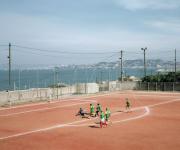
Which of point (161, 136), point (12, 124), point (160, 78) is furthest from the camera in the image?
point (160, 78)

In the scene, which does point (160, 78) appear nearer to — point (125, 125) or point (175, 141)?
point (125, 125)

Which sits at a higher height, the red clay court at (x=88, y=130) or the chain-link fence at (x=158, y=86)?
the chain-link fence at (x=158, y=86)

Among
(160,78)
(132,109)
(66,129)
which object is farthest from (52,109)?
(160,78)

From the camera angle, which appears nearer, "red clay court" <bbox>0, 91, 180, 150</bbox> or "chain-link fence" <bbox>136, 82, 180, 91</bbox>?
"red clay court" <bbox>0, 91, 180, 150</bbox>

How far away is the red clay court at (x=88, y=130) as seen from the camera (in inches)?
871

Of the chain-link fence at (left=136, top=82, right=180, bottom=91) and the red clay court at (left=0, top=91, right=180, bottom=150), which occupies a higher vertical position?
the chain-link fence at (left=136, top=82, right=180, bottom=91)

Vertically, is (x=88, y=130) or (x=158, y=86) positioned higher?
(x=158, y=86)

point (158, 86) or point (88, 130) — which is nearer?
point (88, 130)

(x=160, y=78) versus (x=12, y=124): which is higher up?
(x=160, y=78)

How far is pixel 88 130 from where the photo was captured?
27.1m

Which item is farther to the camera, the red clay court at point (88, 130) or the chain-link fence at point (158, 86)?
the chain-link fence at point (158, 86)

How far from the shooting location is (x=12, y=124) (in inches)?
1216

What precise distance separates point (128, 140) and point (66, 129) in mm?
6510

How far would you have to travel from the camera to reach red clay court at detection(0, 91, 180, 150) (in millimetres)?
22125
